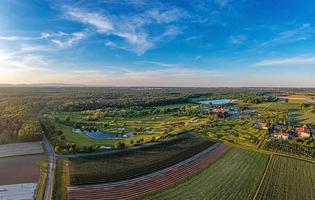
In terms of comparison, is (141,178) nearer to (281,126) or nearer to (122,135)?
(122,135)

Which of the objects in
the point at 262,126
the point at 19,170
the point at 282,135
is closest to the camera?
the point at 19,170

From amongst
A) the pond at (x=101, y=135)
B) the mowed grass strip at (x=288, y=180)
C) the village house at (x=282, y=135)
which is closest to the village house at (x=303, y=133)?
the village house at (x=282, y=135)

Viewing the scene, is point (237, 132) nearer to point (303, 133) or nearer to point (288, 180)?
point (303, 133)

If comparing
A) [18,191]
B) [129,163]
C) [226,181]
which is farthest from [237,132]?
[18,191]

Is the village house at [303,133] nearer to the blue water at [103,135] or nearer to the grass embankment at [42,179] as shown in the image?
the blue water at [103,135]

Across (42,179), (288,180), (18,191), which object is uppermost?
(42,179)

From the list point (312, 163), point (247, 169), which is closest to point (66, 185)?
point (247, 169)
